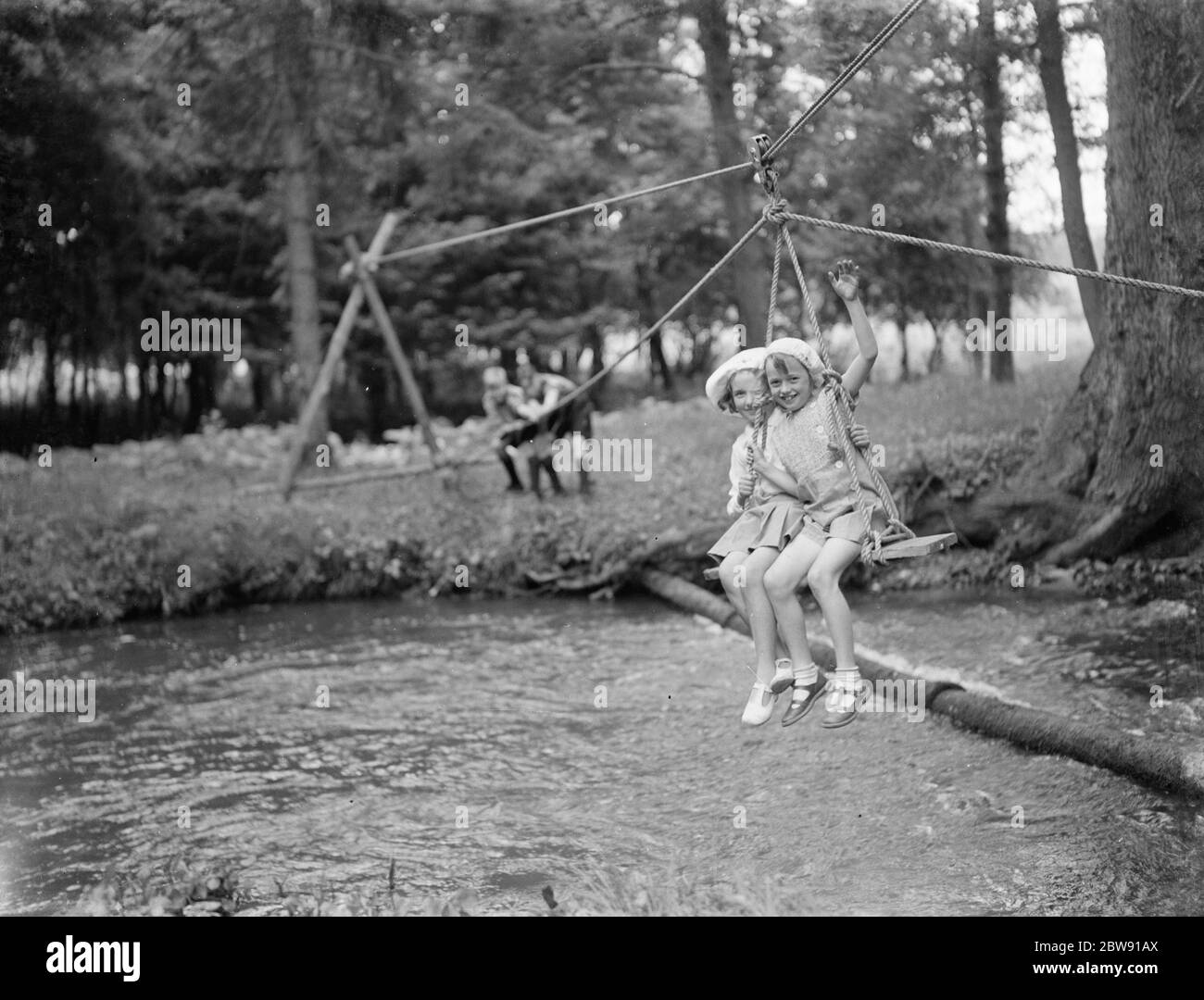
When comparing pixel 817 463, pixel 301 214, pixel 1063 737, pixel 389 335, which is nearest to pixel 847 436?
pixel 817 463

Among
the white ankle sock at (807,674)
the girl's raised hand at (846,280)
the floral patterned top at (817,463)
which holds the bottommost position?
the white ankle sock at (807,674)

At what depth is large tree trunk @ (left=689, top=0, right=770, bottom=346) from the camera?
13.5 m

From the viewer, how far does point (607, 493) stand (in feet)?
41.9

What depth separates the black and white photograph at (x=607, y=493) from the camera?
5332 millimetres

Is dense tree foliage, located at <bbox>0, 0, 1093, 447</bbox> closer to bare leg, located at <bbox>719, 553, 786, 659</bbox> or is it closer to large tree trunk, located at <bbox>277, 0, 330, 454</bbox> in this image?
large tree trunk, located at <bbox>277, 0, 330, 454</bbox>

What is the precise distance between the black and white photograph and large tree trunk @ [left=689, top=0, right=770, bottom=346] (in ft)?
0.19

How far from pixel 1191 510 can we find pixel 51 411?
1377cm

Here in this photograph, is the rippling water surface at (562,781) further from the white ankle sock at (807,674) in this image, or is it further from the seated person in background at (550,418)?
the seated person in background at (550,418)

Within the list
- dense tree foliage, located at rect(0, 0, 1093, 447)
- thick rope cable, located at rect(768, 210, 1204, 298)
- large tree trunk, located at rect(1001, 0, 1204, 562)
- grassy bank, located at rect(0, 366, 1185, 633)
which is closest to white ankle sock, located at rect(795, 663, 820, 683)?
thick rope cable, located at rect(768, 210, 1204, 298)

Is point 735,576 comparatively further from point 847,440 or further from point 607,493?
point 607,493

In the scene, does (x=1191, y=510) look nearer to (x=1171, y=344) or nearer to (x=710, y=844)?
(x=1171, y=344)

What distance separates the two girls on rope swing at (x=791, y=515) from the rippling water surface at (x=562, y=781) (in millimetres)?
800

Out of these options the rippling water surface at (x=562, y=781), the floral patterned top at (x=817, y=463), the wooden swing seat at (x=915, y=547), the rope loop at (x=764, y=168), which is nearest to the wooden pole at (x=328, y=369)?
the rippling water surface at (x=562, y=781)

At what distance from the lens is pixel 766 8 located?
513 inches
